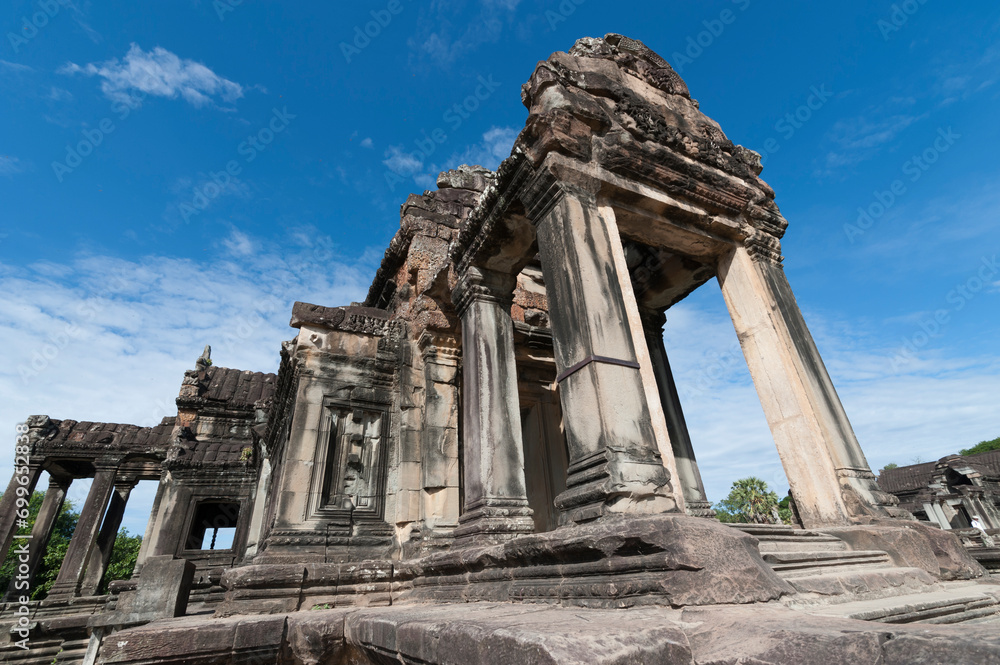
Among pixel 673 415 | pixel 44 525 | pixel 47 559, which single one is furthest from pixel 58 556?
pixel 673 415

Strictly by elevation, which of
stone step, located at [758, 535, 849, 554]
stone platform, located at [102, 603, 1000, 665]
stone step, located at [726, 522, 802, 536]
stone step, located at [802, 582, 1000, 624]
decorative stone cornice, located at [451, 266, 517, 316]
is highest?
decorative stone cornice, located at [451, 266, 517, 316]

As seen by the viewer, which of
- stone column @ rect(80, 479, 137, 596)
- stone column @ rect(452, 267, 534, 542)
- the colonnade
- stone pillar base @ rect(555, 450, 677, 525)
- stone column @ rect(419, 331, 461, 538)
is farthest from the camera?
stone column @ rect(80, 479, 137, 596)

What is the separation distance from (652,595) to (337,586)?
13.7ft

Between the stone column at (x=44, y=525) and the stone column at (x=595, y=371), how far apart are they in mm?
20502

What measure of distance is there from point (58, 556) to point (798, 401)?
42.4 m

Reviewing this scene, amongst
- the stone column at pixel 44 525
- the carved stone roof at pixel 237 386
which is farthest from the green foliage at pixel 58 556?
the carved stone roof at pixel 237 386

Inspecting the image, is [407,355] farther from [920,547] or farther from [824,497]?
[920,547]

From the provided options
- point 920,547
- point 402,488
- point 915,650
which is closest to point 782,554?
point 920,547

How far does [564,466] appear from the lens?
9133 mm

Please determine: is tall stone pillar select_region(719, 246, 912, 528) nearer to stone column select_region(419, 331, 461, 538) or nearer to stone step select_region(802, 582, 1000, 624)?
stone step select_region(802, 582, 1000, 624)

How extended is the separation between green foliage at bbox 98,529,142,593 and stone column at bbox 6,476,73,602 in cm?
2010

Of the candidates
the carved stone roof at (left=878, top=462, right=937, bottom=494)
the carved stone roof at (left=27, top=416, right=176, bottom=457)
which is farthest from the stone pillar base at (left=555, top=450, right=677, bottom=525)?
the carved stone roof at (left=878, top=462, right=937, bottom=494)

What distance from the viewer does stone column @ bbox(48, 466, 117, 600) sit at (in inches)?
559

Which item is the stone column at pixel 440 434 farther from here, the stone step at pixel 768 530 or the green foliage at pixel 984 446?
the green foliage at pixel 984 446
